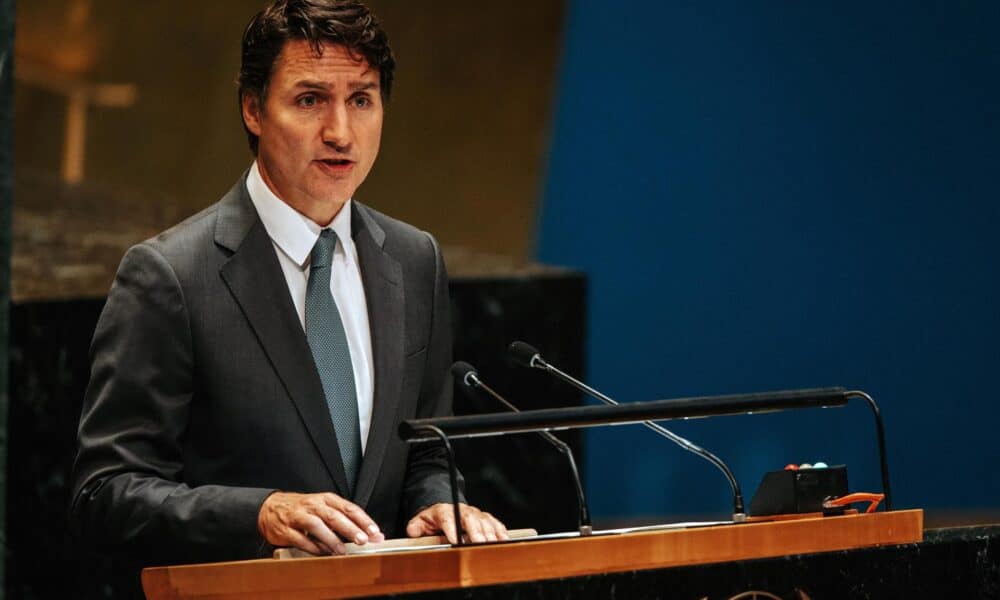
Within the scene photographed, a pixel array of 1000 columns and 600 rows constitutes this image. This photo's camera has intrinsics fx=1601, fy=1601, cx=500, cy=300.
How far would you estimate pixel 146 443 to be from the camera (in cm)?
247

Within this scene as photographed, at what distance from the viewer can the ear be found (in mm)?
2723

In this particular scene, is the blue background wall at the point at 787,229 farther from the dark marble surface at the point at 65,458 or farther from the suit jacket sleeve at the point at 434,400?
the suit jacket sleeve at the point at 434,400

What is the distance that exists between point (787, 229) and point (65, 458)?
7.98 feet

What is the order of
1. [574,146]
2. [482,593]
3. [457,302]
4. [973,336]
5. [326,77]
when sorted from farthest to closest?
[574,146] < [973,336] < [457,302] < [326,77] < [482,593]

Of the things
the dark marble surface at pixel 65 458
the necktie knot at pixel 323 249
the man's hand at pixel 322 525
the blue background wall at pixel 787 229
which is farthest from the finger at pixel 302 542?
the blue background wall at pixel 787 229

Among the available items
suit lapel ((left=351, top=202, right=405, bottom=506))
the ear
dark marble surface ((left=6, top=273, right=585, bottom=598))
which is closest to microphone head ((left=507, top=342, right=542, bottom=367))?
suit lapel ((left=351, top=202, right=405, bottom=506))

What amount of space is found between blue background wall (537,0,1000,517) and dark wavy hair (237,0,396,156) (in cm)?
279

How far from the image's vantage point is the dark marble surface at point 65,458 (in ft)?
14.0

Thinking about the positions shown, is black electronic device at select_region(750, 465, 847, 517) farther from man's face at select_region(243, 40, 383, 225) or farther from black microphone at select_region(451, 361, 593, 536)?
man's face at select_region(243, 40, 383, 225)

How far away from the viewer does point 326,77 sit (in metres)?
2.61

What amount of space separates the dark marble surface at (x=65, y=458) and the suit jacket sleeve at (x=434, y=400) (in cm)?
162

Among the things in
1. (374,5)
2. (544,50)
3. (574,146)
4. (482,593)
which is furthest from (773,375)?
(482,593)

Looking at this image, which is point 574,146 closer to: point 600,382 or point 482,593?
point 600,382

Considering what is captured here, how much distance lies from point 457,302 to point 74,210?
151cm
